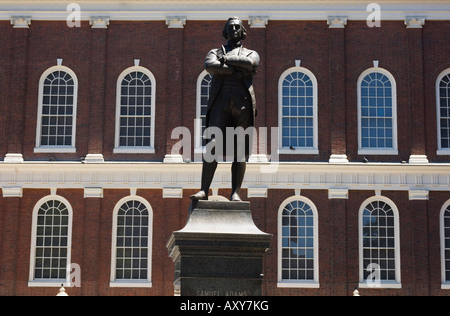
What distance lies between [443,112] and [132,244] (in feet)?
39.9

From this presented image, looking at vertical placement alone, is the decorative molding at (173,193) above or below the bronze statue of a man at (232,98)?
above

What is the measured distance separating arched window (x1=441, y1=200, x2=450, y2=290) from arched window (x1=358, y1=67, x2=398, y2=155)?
2.72 m

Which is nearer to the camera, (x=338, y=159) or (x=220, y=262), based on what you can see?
(x=220, y=262)

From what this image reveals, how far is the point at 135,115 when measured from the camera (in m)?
32.2

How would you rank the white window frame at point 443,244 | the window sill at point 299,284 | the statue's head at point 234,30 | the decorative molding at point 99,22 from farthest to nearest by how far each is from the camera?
the decorative molding at point 99,22, the white window frame at point 443,244, the window sill at point 299,284, the statue's head at point 234,30

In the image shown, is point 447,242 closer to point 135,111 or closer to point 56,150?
point 135,111

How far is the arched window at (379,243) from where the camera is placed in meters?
30.8

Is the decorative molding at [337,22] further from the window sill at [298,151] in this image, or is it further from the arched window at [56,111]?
the arched window at [56,111]

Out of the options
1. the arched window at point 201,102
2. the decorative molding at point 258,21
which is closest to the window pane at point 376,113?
the decorative molding at point 258,21

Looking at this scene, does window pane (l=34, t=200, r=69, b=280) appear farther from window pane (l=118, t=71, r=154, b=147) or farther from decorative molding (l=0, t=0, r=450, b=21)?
decorative molding (l=0, t=0, r=450, b=21)

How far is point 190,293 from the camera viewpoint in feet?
39.0

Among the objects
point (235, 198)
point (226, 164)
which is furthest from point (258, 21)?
point (235, 198)

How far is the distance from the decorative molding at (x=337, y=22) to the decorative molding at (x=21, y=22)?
36.2ft

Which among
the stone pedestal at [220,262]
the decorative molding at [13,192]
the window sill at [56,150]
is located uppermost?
the window sill at [56,150]
